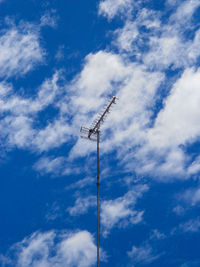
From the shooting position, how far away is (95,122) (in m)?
44.1

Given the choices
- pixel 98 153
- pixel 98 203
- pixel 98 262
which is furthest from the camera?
pixel 98 153

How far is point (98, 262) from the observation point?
119 feet

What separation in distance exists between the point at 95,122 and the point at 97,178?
6937 mm

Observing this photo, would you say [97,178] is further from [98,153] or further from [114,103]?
[114,103]

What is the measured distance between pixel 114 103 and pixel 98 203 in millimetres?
12226

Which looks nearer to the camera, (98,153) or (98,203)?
(98,203)

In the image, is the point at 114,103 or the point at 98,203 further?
the point at 114,103

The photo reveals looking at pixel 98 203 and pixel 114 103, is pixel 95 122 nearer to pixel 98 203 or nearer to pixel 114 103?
pixel 114 103

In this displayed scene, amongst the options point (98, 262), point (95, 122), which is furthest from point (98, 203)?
point (95, 122)

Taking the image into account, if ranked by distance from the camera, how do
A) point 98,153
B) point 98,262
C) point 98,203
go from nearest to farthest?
point 98,262 < point 98,203 < point 98,153

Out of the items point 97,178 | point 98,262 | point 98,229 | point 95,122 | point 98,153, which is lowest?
point 98,262

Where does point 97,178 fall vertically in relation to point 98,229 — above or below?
above

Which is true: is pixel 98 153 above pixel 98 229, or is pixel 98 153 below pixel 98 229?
above

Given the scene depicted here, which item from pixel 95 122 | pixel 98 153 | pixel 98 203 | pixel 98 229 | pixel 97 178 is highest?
pixel 95 122
